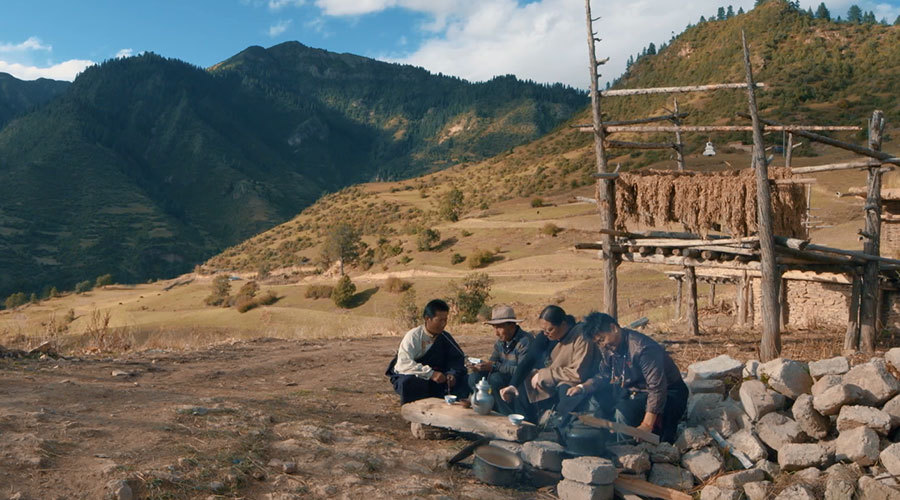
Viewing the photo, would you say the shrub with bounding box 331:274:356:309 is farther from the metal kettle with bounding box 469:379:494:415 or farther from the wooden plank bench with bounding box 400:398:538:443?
the metal kettle with bounding box 469:379:494:415

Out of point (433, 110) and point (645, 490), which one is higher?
point (433, 110)

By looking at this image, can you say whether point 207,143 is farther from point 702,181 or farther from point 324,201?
point 702,181

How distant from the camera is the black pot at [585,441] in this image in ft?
18.9

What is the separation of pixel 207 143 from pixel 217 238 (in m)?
39.1

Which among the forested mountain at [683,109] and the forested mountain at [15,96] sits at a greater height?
the forested mountain at [15,96]

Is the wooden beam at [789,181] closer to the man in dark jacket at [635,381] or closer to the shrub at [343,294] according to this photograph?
the man in dark jacket at [635,381]

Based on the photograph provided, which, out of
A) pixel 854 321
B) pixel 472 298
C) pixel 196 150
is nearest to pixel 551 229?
pixel 472 298

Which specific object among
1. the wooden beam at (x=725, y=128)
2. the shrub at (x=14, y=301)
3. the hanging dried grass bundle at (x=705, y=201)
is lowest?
the shrub at (x=14, y=301)

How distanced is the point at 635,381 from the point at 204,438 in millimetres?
3754

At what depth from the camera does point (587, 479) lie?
5.23m

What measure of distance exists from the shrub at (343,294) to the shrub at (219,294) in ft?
29.9

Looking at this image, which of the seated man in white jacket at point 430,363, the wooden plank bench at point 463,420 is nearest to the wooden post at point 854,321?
the seated man in white jacket at point 430,363

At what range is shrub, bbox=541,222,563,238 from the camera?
133 ft

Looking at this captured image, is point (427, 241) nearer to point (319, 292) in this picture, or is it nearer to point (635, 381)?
point (319, 292)
